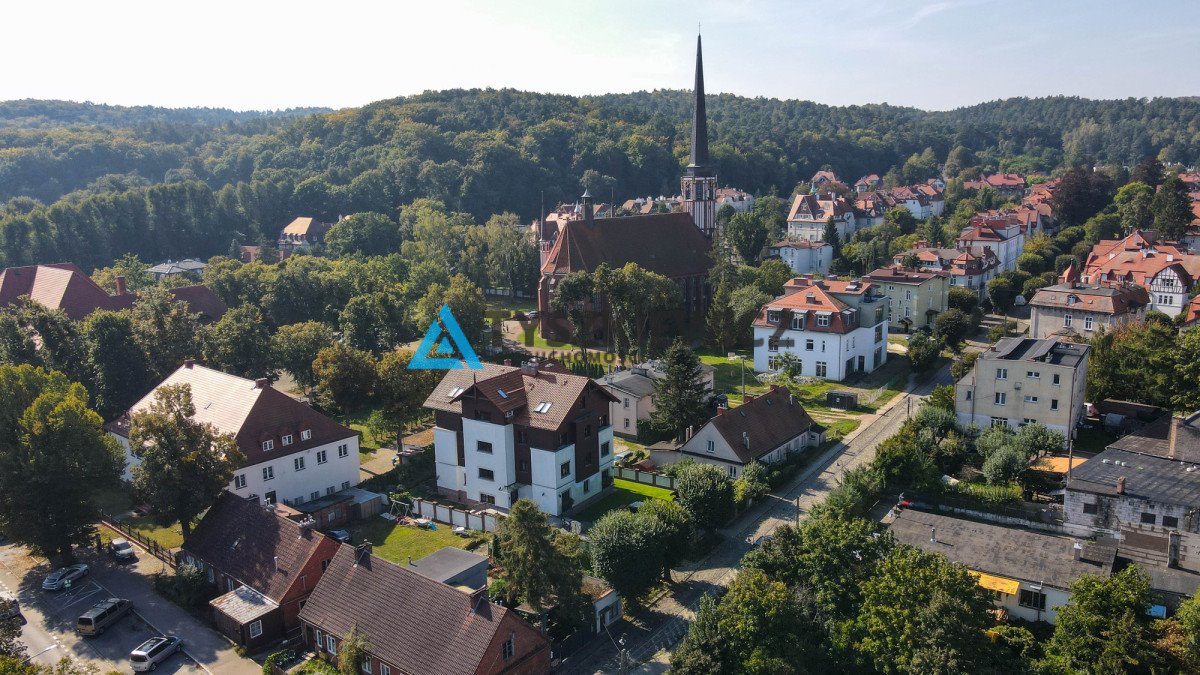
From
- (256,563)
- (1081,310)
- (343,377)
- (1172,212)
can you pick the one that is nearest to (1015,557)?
(256,563)

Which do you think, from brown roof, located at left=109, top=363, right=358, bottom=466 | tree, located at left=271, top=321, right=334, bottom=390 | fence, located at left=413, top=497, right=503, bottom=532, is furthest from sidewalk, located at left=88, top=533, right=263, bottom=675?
tree, located at left=271, top=321, right=334, bottom=390

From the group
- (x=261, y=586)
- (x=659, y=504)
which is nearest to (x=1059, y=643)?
(x=659, y=504)

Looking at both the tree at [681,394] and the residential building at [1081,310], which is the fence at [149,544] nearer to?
the tree at [681,394]

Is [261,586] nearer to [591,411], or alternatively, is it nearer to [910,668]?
[591,411]

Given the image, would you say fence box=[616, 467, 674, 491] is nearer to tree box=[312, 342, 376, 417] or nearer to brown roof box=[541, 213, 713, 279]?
tree box=[312, 342, 376, 417]

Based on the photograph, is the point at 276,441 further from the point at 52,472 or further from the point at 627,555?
the point at 627,555

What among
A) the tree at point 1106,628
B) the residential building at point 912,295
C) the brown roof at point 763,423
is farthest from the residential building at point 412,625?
the residential building at point 912,295
